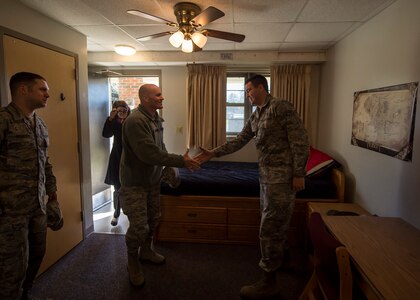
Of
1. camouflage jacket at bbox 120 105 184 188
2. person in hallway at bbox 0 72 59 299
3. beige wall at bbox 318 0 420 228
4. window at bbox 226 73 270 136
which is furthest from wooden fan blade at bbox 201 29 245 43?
window at bbox 226 73 270 136

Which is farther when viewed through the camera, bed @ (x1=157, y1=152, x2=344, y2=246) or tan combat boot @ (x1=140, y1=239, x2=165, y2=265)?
bed @ (x1=157, y1=152, x2=344, y2=246)

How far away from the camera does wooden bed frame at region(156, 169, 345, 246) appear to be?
2818 millimetres

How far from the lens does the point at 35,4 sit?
2.14 metres

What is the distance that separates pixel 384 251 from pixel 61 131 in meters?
2.66

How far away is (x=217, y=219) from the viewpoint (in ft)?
9.41

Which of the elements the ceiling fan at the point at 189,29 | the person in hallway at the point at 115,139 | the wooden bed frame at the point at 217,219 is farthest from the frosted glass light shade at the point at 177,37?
the wooden bed frame at the point at 217,219

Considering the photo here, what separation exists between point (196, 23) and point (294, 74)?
2.15 meters

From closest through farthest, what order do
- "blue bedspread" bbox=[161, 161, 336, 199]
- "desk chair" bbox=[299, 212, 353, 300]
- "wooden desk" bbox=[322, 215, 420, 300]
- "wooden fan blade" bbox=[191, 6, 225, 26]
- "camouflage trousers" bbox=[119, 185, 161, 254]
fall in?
"wooden desk" bbox=[322, 215, 420, 300], "desk chair" bbox=[299, 212, 353, 300], "wooden fan blade" bbox=[191, 6, 225, 26], "camouflage trousers" bbox=[119, 185, 161, 254], "blue bedspread" bbox=[161, 161, 336, 199]

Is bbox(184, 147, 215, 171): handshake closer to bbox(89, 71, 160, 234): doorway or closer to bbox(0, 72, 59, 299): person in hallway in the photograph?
bbox(0, 72, 59, 299): person in hallway

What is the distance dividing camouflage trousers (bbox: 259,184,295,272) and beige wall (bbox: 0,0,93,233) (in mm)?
2001

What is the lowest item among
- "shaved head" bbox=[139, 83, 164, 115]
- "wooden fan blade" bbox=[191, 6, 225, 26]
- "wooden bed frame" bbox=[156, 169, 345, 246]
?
"wooden bed frame" bbox=[156, 169, 345, 246]

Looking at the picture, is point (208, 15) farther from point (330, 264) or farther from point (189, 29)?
point (330, 264)

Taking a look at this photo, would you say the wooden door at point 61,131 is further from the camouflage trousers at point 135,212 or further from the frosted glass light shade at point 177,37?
the frosted glass light shade at point 177,37

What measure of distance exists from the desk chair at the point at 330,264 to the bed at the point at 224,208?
114 cm
